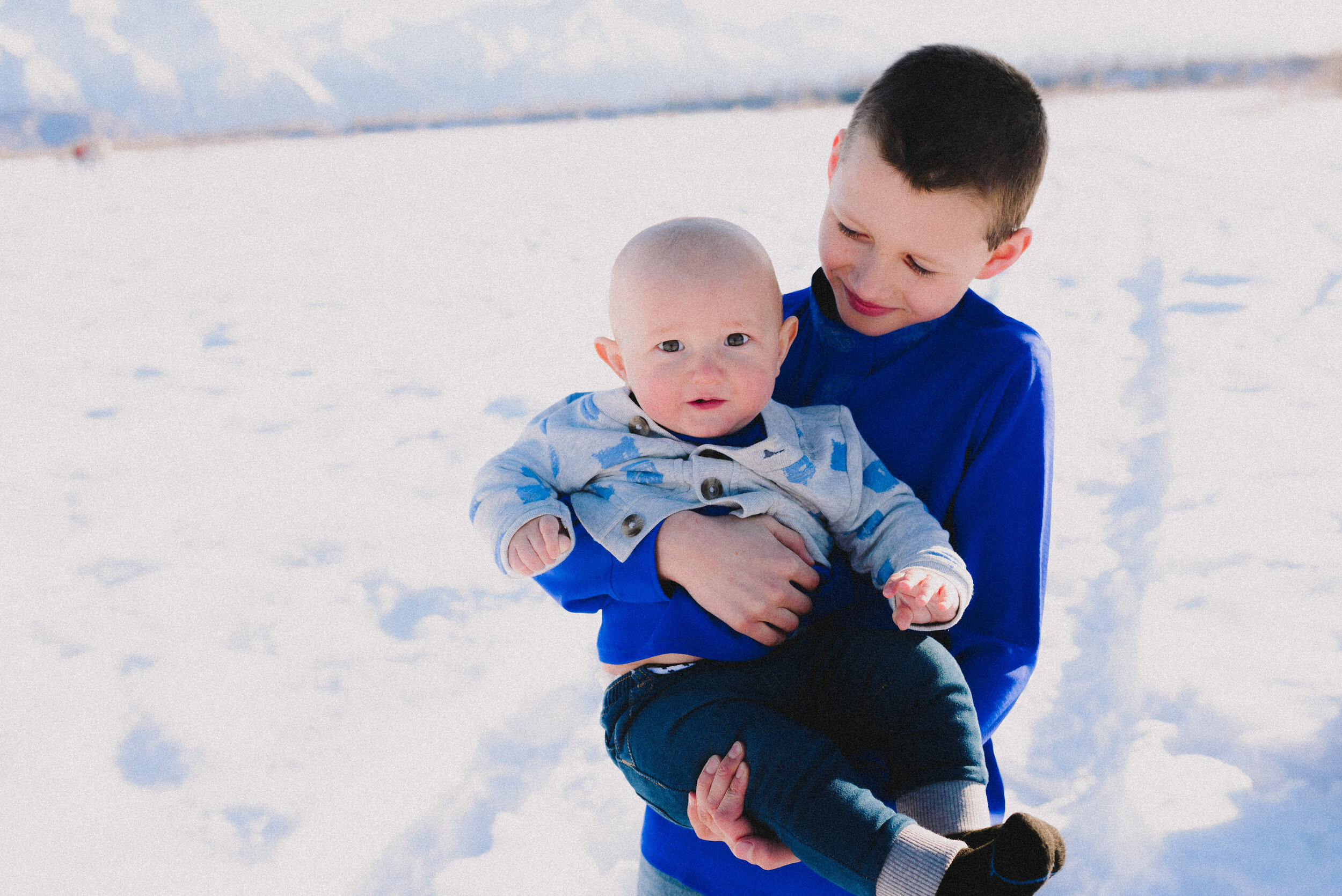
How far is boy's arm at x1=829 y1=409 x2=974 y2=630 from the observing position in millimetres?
1251

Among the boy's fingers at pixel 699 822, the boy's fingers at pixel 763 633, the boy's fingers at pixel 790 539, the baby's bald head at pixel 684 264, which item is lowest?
the boy's fingers at pixel 699 822

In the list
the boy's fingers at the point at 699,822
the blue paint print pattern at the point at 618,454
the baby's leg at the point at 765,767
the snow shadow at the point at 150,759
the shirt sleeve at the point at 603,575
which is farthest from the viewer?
the snow shadow at the point at 150,759

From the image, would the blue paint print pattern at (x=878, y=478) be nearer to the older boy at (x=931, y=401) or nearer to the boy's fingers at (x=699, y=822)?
the older boy at (x=931, y=401)

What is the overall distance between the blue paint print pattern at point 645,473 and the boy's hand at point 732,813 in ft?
1.44

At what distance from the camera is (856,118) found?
135 cm

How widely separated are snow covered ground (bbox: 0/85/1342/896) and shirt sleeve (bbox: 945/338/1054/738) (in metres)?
0.79

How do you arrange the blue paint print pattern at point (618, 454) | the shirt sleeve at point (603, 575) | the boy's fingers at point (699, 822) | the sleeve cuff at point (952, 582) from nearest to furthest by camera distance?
the boy's fingers at point (699, 822) → the sleeve cuff at point (952, 582) → the shirt sleeve at point (603, 575) → the blue paint print pattern at point (618, 454)

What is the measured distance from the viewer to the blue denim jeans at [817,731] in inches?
39.6

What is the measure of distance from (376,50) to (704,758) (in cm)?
11200

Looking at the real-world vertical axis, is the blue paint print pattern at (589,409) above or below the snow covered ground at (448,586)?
above

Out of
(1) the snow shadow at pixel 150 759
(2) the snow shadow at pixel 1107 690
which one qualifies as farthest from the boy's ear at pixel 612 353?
(1) the snow shadow at pixel 150 759

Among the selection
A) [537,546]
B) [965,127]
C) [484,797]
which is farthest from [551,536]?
[484,797]

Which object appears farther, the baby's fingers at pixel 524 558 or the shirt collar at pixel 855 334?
the shirt collar at pixel 855 334

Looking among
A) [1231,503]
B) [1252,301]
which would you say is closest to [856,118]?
[1231,503]
